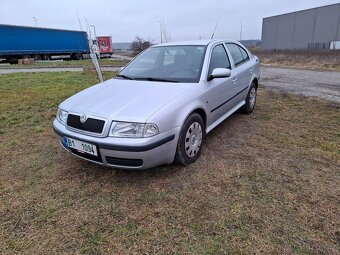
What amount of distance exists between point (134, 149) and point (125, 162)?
21 centimetres

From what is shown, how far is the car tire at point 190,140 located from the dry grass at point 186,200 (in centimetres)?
14

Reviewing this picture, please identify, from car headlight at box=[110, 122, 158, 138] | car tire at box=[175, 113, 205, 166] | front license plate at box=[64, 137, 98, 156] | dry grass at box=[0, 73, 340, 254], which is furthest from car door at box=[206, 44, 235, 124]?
front license plate at box=[64, 137, 98, 156]

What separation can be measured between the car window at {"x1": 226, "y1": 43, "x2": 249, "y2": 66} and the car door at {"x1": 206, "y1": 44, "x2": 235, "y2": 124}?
295 millimetres

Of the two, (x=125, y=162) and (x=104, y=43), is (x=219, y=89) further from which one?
(x=104, y=43)

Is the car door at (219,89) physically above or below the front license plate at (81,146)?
above

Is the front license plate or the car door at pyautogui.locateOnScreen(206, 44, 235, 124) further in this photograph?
the car door at pyautogui.locateOnScreen(206, 44, 235, 124)

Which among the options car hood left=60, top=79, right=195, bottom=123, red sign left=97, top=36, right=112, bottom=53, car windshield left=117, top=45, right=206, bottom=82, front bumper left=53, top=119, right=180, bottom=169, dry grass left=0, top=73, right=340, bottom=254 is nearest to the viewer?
dry grass left=0, top=73, right=340, bottom=254

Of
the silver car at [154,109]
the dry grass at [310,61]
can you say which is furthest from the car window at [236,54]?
the dry grass at [310,61]

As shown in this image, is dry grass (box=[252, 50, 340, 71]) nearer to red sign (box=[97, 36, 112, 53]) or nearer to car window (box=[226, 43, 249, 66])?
car window (box=[226, 43, 249, 66])

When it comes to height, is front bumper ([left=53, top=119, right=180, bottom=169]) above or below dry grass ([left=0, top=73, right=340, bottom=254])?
above

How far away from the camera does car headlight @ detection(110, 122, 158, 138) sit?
8.60 ft

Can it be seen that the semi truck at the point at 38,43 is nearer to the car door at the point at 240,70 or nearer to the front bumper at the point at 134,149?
the car door at the point at 240,70

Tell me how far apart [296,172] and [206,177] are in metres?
1.05

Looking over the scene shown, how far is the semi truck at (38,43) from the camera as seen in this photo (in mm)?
23797
